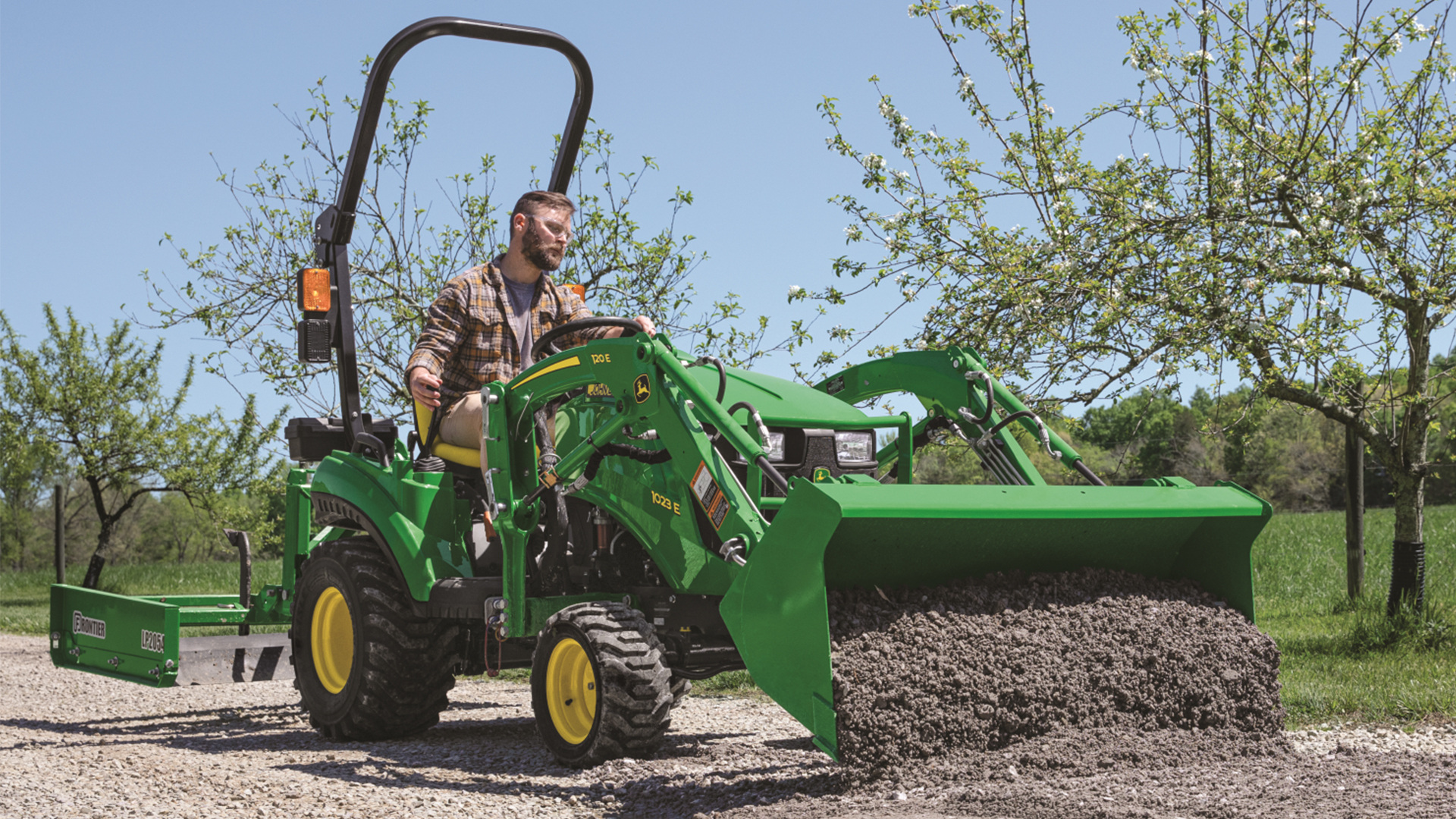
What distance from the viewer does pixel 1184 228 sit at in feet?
28.9

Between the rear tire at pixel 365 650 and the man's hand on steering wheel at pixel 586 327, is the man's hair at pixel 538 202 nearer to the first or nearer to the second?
the man's hand on steering wheel at pixel 586 327

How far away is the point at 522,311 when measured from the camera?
5.94 metres

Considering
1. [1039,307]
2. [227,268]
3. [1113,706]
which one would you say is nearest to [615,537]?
[1113,706]

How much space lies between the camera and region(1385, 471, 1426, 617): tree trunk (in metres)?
9.10

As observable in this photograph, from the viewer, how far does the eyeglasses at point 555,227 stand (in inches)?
228

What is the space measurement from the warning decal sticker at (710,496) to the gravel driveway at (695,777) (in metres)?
0.89

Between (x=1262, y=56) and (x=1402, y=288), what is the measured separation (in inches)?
70.4

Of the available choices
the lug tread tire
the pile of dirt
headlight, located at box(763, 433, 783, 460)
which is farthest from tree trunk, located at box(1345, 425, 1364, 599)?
headlight, located at box(763, 433, 783, 460)

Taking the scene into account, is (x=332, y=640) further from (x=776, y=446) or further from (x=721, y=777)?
(x=776, y=446)

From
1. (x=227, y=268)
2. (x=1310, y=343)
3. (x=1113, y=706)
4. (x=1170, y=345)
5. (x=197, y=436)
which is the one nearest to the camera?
(x=1113, y=706)

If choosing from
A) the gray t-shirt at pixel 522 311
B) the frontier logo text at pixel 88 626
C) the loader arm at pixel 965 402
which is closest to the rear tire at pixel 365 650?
the gray t-shirt at pixel 522 311

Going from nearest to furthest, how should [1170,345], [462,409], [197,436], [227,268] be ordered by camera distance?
1. [462,409]
2. [1170,345]
3. [227,268]
4. [197,436]

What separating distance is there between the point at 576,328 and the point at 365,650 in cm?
164

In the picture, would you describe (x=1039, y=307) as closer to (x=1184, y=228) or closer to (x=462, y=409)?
(x=1184, y=228)
